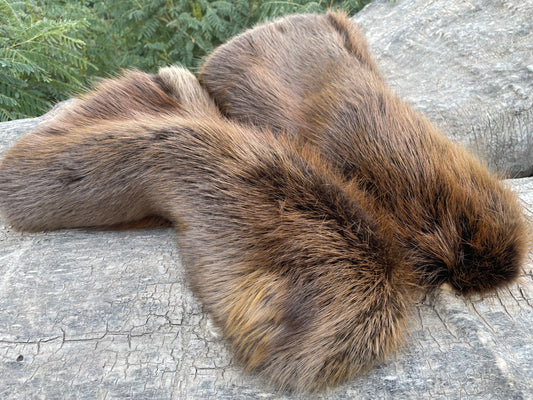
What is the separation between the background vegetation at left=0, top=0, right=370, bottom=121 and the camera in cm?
343

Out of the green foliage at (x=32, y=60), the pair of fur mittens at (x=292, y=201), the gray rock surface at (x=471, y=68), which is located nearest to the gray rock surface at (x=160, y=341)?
the pair of fur mittens at (x=292, y=201)

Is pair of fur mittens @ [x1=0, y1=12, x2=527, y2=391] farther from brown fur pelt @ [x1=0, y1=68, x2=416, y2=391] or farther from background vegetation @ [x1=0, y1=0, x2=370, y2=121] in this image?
background vegetation @ [x1=0, y1=0, x2=370, y2=121]

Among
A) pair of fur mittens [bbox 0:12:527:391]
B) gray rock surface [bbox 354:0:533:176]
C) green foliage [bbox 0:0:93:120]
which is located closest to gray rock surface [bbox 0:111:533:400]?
pair of fur mittens [bbox 0:12:527:391]

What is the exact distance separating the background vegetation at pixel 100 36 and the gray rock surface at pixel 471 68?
28.5 inches

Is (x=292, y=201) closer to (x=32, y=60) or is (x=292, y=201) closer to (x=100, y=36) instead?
(x=32, y=60)

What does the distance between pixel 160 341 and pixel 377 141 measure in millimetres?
964

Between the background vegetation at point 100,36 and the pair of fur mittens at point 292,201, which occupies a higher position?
the pair of fur mittens at point 292,201

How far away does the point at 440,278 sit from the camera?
1547 millimetres

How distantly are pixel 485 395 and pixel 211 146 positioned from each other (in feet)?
3.60

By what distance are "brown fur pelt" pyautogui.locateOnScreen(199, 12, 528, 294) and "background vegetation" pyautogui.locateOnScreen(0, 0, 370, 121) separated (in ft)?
4.44

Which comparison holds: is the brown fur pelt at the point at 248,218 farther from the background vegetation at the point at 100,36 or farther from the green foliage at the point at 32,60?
the background vegetation at the point at 100,36

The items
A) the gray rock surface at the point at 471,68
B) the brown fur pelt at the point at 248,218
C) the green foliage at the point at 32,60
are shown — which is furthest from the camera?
the green foliage at the point at 32,60

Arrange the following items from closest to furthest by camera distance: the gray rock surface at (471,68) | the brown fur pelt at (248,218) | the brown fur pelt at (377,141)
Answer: the brown fur pelt at (248,218), the brown fur pelt at (377,141), the gray rock surface at (471,68)

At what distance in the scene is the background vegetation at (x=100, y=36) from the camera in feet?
11.3
